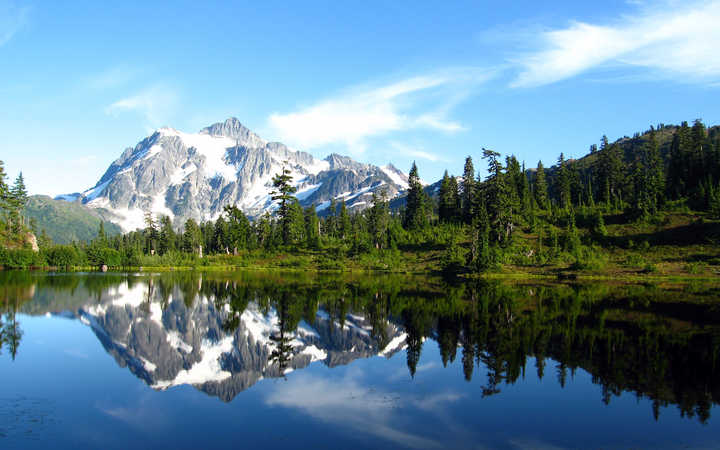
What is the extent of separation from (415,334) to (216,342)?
12708 mm

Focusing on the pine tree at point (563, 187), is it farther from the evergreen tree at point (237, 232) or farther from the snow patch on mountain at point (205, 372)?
the snow patch on mountain at point (205, 372)

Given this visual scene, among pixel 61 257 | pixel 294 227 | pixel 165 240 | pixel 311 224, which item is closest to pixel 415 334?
pixel 294 227

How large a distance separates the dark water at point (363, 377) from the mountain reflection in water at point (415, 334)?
16 centimetres

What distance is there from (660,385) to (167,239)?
150207mm

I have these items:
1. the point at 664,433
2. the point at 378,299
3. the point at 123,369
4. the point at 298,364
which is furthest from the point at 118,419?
→ the point at 378,299

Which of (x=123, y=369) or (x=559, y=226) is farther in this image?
(x=559, y=226)

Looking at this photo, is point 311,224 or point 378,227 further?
point 311,224

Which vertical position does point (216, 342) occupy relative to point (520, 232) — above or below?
below

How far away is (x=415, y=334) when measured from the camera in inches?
1123

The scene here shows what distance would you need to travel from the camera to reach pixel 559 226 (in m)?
100

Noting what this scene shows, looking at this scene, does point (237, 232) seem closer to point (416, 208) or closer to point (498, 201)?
point (416, 208)

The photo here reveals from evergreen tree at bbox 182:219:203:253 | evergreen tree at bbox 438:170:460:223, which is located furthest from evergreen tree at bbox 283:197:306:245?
evergreen tree at bbox 438:170:460:223

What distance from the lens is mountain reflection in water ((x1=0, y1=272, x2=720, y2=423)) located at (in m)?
20.2

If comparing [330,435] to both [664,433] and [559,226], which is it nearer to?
[664,433]
